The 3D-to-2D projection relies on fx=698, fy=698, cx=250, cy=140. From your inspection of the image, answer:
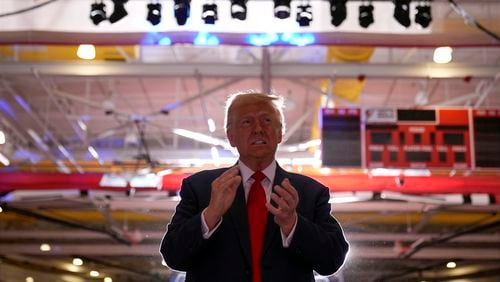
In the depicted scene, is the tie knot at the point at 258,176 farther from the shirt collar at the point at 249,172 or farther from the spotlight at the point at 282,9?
the spotlight at the point at 282,9

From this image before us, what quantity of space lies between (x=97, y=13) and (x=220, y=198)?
10.8 ft

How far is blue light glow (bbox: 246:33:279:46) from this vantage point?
4902 mm

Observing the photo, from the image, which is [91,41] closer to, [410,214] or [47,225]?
[47,225]

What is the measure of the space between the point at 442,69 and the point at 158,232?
5111mm

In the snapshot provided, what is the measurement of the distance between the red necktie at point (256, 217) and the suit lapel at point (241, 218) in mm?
16

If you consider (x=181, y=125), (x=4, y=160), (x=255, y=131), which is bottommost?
(x=255, y=131)

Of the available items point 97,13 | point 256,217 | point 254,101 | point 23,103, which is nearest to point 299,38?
point 97,13

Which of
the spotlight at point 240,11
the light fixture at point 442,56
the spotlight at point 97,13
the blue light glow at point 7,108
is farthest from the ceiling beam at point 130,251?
the blue light glow at point 7,108

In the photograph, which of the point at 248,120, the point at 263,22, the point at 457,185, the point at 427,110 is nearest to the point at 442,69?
the point at 427,110

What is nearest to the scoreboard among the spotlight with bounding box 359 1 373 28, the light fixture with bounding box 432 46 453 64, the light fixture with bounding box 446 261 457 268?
the light fixture with bounding box 432 46 453 64

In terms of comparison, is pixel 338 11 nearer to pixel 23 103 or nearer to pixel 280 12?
pixel 280 12

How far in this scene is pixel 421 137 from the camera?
660 cm

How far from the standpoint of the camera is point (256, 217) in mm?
1595

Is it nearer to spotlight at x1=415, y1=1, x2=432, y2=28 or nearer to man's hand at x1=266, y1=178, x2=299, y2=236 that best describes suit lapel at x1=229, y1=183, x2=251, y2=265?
man's hand at x1=266, y1=178, x2=299, y2=236
